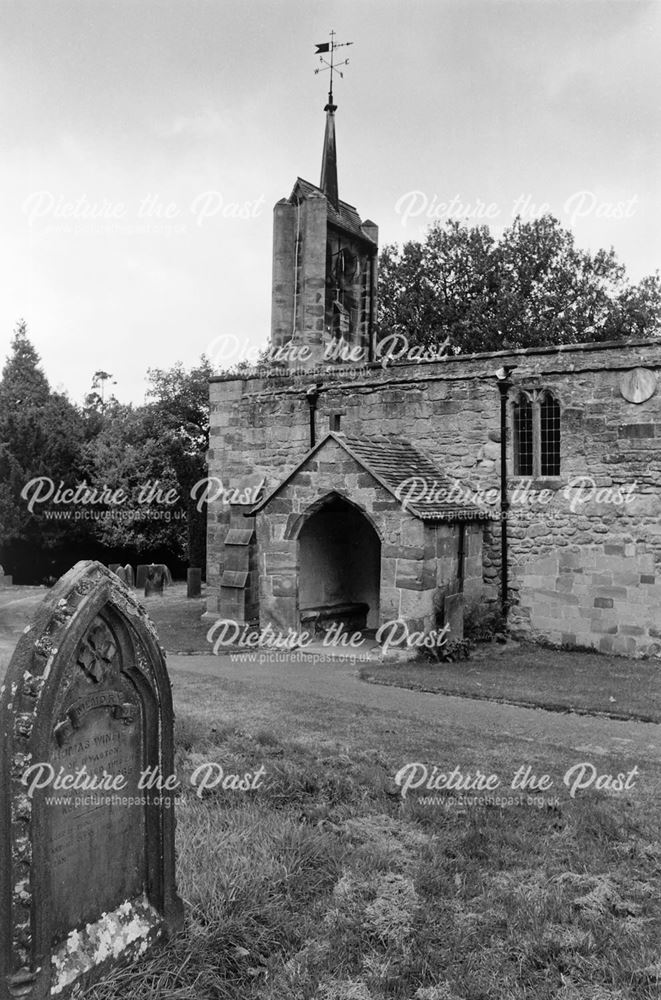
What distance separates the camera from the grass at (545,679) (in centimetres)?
965

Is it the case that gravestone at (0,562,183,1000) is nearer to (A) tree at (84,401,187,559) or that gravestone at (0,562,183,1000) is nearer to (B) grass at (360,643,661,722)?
(B) grass at (360,643,661,722)

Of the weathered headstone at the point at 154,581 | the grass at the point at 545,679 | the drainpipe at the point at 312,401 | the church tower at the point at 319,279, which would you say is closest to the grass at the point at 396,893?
the grass at the point at 545,679

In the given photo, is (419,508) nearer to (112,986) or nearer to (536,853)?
(536,853)

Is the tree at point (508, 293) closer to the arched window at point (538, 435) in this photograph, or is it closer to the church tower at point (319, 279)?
the church tower at point (319, 279)

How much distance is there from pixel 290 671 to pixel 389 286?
24.2 metres

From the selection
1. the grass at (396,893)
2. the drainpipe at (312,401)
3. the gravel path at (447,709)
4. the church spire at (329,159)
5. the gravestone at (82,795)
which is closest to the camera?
the gravestone at (82,795)

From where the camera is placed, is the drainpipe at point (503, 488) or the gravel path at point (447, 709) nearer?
the gravel path at point (447, 709)

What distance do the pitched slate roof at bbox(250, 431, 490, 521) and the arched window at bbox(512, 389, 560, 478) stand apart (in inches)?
47.6

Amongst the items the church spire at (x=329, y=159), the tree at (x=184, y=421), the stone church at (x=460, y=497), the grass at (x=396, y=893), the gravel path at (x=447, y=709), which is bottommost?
the grass at (x=396, y=893)

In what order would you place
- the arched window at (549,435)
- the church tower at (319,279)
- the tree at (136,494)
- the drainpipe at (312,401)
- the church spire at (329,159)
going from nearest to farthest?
the arched window at (549,435)
the drainpipe at (312,401)
the church tower at (319,279)
the church spire at (329,159)
the tree at (136,494)

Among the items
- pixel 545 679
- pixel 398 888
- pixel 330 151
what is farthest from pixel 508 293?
pixel 398 888

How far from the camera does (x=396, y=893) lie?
4.50m

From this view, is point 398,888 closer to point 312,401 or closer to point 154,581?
point 312,401

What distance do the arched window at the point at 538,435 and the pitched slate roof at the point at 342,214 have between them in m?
7.12
